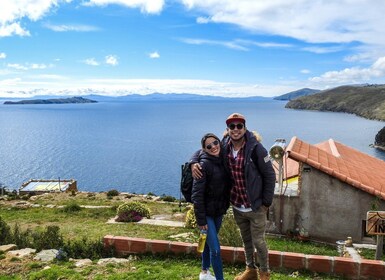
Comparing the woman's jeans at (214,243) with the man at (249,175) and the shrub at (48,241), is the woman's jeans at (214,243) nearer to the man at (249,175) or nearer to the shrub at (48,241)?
the man at (249,175)

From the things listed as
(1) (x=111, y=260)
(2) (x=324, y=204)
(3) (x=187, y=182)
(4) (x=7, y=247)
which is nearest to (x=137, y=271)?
(1) (x=111, y=260)

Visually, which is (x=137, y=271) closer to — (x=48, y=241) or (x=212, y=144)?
(x=48, y=241)

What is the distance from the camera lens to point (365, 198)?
1336cm

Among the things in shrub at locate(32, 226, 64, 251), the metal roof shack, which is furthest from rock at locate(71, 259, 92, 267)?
the metal roof shack

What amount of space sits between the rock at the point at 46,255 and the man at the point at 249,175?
4.48 m

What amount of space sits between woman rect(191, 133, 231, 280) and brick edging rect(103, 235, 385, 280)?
2.00 metres

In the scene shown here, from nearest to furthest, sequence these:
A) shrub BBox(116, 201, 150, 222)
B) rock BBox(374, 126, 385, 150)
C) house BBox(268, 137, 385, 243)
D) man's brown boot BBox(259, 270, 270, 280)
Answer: man's brown boot BBox(259, 270, 270, 280) < house BBox(268, 137, 385, 243) < shrub BBox(116, 201, 150, 222) < rock BBox(374, 126, 385, 150)

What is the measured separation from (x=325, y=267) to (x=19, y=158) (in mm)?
90482

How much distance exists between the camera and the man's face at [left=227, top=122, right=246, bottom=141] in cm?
575

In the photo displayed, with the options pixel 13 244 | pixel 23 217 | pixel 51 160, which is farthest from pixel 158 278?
pixel 51 160

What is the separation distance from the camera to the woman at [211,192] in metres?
5.69

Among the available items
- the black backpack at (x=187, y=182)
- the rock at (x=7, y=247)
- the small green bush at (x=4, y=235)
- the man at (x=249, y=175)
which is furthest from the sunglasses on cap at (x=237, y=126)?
the small green bush at (x=4, y=235)

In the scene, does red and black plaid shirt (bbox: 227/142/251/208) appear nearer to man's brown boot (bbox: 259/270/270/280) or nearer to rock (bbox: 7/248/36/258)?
man's brown boot (bbox: 259/270/270/280)

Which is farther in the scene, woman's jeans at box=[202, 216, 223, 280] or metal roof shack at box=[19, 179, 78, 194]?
metal roof shack at box=[19, 179, 78, 194]
